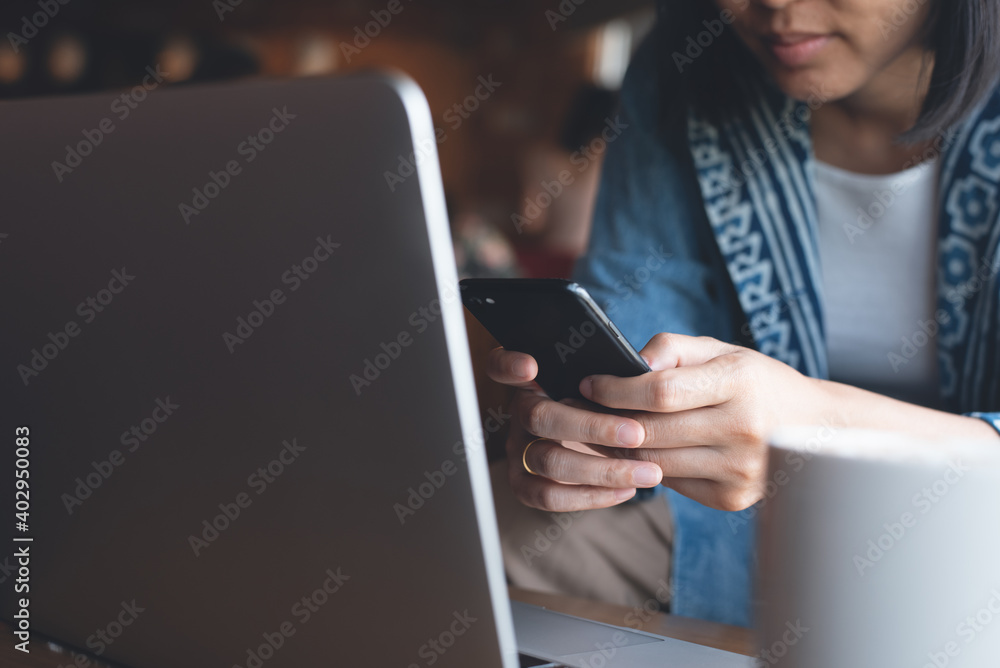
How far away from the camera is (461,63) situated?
5.93 m

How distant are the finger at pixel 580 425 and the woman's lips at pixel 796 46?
1.58ft

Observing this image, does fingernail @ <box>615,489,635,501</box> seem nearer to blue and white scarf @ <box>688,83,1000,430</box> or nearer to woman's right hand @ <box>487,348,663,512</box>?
woman's right hand @ <box>487,348,663,512</box>

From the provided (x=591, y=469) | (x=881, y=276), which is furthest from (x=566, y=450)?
(x=881, y=276)

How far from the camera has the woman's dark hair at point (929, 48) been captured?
785 millimetres

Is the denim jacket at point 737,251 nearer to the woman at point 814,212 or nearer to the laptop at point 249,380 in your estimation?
the woman at point 814,212

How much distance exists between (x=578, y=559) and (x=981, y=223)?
0.56 metres

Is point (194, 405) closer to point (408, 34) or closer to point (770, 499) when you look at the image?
point (770, 499)

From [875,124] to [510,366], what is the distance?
0.68 meters

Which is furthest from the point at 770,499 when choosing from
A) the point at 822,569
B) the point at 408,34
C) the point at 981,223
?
the point at 408,34

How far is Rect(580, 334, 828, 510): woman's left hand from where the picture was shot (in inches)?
20.3

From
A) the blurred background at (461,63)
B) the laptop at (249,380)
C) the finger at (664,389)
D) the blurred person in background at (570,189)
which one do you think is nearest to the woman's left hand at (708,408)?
the finger at (664,389)

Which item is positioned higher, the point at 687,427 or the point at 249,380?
the point at 249,380

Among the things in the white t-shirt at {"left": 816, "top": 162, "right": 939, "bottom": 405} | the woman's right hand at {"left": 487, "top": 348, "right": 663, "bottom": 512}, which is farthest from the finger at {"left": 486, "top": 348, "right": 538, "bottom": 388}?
the white t-shirt at {"left": 816, "top": 162, "right": 939, "bottom": 405}

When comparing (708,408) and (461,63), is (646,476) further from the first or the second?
(461,63)
